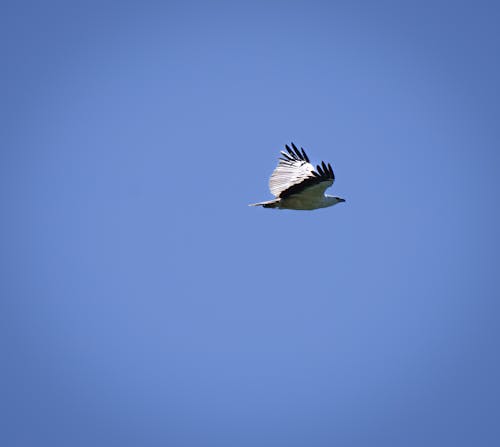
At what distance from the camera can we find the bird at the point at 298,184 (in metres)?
27.8

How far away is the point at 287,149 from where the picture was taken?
3073 cm

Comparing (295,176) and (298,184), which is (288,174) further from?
(298,184)

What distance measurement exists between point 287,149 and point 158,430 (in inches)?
6881

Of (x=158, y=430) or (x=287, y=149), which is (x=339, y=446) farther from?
(x=287, y=149)

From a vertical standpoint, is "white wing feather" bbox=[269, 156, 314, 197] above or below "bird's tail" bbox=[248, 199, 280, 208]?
above

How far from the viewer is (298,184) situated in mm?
28328

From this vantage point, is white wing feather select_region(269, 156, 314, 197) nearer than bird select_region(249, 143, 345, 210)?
No

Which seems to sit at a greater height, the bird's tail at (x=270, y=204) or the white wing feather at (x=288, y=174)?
the white wing feather at (x=288, y=174)

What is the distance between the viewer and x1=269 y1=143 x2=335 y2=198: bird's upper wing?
27.4m

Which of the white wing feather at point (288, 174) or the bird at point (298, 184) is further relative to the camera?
the white wing feather at point (288, 174)

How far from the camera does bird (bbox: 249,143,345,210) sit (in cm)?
2781

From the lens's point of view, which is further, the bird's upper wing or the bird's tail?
the bird's tail

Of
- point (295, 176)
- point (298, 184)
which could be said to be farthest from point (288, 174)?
point (298, 184)

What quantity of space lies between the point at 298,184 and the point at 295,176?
59.3 inches
